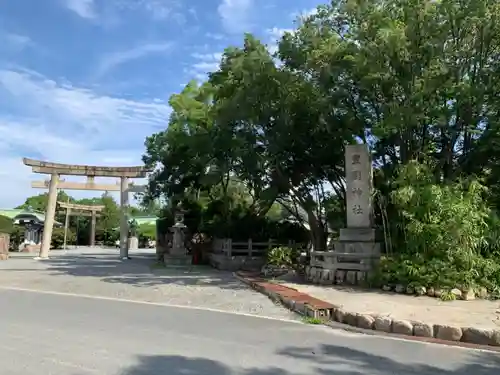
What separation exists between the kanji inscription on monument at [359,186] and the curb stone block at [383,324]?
5.91m

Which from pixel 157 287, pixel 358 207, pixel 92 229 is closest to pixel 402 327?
pixel 358 207

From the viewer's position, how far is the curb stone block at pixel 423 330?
22.2ft

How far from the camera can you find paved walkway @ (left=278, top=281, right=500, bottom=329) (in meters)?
7.65

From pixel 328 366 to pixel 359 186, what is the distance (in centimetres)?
855

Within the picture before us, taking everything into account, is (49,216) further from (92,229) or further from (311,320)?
(92,229)

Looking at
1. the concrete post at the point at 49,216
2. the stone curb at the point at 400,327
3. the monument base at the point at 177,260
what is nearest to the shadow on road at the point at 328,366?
the stone curb at the point at 400,327

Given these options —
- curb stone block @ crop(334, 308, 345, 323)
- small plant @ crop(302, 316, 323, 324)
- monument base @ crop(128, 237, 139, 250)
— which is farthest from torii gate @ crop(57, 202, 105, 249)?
curb stone block @ crop(334, 308, 345, 323)

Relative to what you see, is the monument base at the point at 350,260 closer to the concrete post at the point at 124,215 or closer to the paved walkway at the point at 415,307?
the paved walkway at the point at 415,307

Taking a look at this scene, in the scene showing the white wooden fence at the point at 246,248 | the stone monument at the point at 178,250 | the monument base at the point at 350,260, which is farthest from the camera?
the stone monument at the point at 178,250

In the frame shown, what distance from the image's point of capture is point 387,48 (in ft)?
39.1

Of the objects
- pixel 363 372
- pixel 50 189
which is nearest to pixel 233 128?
pixel 363 372

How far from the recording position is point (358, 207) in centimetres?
1323

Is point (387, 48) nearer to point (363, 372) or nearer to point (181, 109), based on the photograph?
point (363, 372)

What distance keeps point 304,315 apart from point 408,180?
5.16 metres
